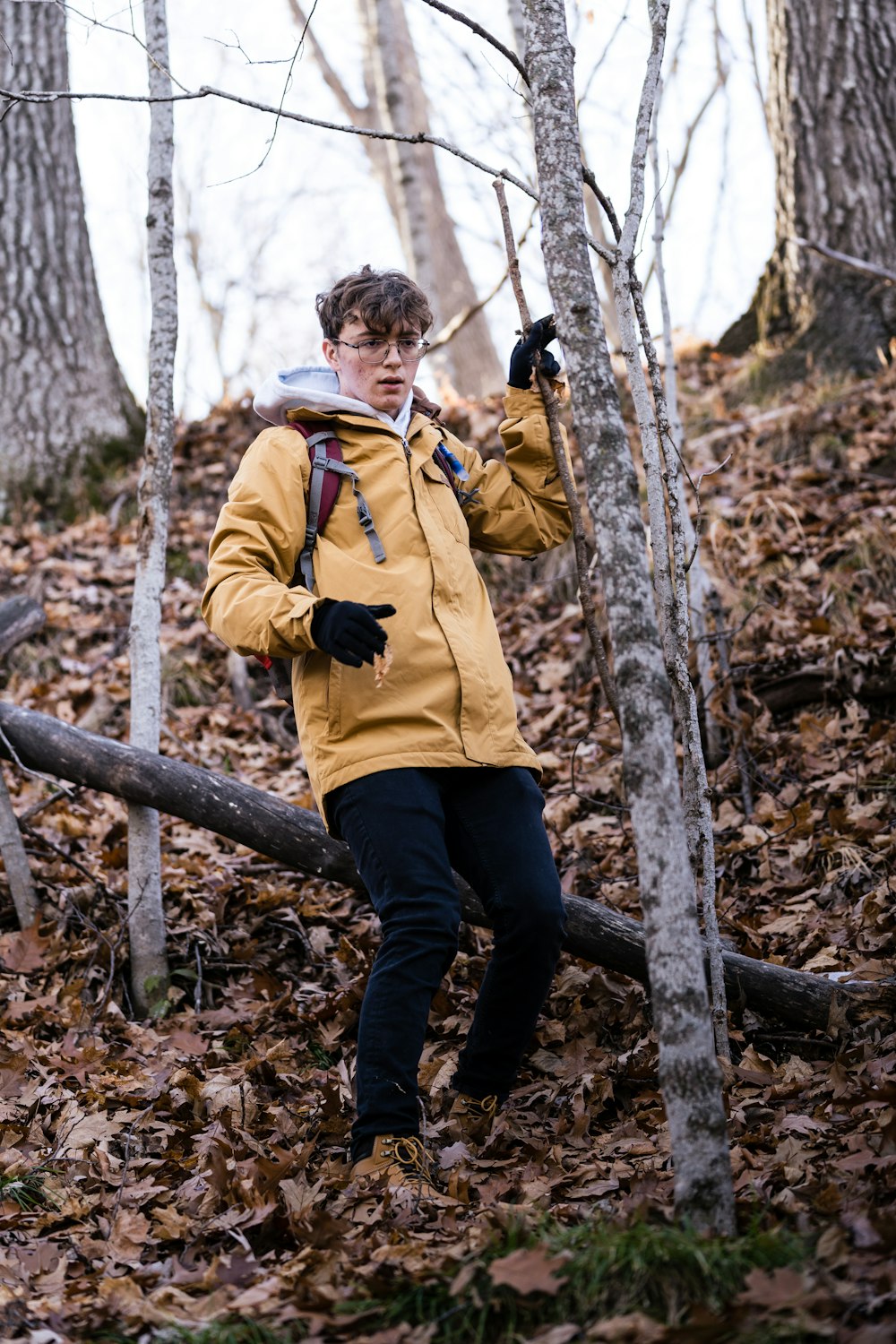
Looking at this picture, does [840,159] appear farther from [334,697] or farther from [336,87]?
[336,87]

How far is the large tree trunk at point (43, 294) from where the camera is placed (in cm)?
721

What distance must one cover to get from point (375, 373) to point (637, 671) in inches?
55.0

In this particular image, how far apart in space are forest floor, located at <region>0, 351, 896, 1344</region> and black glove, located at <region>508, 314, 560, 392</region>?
1437 mm

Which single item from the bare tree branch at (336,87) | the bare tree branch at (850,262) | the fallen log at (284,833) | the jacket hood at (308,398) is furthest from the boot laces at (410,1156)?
the bare tree branch at (336,87)

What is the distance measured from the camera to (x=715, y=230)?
1454 centimetres

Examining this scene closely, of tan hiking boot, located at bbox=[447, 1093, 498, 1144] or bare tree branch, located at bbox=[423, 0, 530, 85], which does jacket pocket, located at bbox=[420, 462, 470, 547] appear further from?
tan hiking boot, located at bbox=[447, 1093, 498, 1144]

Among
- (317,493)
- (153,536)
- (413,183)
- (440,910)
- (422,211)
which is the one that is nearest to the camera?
(440,910)

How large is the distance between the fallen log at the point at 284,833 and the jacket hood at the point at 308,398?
1.40 meters

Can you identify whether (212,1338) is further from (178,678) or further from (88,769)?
(178,678)

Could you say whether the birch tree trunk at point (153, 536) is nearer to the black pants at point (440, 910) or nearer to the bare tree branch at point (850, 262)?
the black pants at point (440, 910)

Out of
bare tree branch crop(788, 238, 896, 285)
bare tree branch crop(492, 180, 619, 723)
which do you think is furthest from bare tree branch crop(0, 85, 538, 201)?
bare tree branch crop(788, 238, 896, 285)

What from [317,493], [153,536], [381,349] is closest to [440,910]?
[317,493]

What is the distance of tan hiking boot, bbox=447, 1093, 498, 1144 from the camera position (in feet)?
9.51

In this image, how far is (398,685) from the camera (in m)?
2.79
